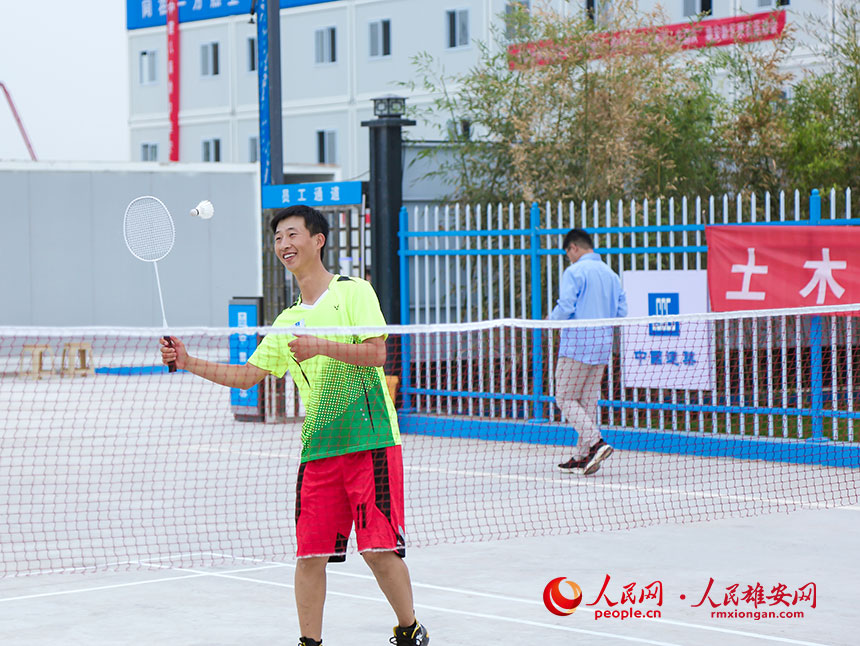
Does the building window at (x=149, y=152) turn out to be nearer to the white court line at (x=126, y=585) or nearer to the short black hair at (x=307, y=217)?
the white court line at (x=126, y=585)

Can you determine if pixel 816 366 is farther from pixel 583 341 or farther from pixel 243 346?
A: pixel 243 346

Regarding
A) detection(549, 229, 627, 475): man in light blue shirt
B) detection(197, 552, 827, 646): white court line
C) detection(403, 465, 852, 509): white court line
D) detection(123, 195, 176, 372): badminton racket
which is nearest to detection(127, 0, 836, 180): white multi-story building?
detection(549, 229, 627, 475): man in light blue shirt

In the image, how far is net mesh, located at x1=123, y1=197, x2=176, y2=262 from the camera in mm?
8258

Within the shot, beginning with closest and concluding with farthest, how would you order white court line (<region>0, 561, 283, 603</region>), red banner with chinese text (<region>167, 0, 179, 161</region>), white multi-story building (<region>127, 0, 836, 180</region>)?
white court line (<region>0, 561, 283, 603</region>)
white multi-story building (<region>127, 0, 836, 180</region>)
red banner with chinese text (<region>167, 0, 179, 161</region>)

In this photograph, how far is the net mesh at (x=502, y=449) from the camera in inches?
364

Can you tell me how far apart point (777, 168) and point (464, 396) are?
177 inches

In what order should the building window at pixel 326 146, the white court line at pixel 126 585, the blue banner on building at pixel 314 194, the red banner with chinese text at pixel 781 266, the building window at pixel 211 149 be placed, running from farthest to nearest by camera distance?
the building window at pixel 211 149 → the building window at pixel 326 146 → the blue banner on building at pixel 314 194 → the red banner with chinese text at pixel 781 266 → the white court line at pixel 126 585

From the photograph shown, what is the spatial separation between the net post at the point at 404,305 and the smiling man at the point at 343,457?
9.14 meters

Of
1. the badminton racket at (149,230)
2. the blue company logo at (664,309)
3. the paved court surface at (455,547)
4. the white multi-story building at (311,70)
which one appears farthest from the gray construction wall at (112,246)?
the badminton racket at (149,230)

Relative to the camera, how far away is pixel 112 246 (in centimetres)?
3178

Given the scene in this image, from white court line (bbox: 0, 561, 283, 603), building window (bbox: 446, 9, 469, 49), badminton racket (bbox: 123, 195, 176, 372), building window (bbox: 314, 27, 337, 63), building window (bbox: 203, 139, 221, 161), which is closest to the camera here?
white court line (bbox: 0, 561, 283, 603)

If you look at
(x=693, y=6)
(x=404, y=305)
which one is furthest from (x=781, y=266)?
(x=693, y=6)

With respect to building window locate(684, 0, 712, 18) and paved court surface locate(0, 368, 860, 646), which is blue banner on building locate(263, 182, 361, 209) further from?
building window locate(684, 0, 712, 18)

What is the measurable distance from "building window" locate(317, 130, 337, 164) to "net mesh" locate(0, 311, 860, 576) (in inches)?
1178
